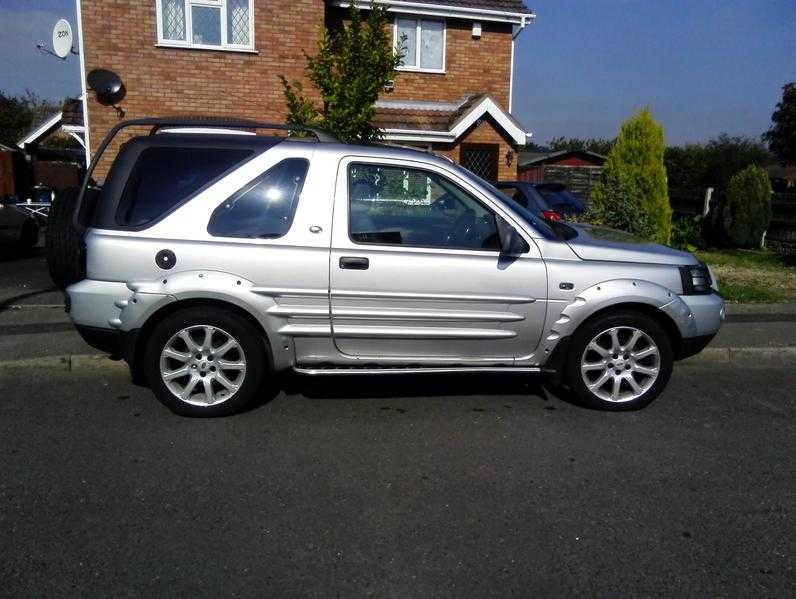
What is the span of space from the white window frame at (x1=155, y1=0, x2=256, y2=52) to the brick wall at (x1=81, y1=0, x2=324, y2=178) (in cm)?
10

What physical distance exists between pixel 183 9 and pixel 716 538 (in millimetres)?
13792

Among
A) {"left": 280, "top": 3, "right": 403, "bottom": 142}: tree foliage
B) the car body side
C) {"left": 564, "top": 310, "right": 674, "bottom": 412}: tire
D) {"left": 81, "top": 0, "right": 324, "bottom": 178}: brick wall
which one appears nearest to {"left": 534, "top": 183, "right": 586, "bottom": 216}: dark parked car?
{"left": 280, "top": 3, "right": 403, "bottom": 142}: tree foliage

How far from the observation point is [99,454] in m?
4.30

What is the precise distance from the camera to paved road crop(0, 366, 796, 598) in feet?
10.0

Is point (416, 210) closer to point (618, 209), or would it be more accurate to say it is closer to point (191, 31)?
point (618, 209)

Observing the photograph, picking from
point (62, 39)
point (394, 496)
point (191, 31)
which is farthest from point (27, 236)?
point (394, 496)

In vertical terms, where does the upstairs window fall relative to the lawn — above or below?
above

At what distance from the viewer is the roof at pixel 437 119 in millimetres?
15859

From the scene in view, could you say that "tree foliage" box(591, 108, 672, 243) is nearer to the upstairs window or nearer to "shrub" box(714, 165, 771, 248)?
"shrub" box(714, 165, 771, 248)

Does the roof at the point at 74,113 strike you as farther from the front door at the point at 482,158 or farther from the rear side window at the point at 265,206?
the rear side window at the point at 265,206

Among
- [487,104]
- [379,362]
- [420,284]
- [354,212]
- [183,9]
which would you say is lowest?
[379,362]

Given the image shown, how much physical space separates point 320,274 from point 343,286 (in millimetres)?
170

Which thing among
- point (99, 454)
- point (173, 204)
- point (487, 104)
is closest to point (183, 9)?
point (487, 104)

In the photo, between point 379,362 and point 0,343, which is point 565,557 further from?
point 0,343
